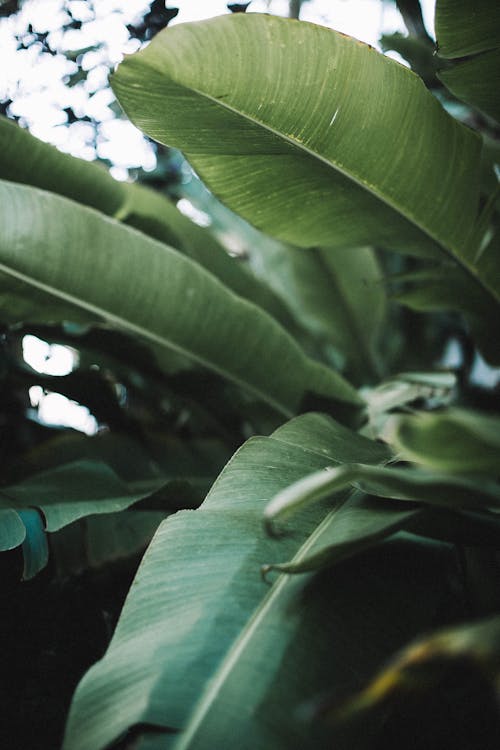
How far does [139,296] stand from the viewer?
748 mm

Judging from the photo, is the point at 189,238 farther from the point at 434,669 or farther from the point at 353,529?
the point at 434,669

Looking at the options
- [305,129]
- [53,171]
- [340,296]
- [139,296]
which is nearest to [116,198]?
[53,171]

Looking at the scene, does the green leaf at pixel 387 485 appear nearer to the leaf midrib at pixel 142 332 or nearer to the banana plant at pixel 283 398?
the banana plant at pixel 283 398

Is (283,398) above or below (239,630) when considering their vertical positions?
below

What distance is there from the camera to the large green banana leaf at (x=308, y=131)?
0.52m

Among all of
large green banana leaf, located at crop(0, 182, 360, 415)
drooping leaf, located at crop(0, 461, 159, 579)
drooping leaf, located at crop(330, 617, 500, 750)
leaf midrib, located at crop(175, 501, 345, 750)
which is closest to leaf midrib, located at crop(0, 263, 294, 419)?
large green banana leaf, located at crop(0, 182, 360, 415)

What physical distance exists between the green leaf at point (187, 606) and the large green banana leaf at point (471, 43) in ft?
1.43

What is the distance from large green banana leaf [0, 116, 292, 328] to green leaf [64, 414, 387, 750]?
1.79 ft

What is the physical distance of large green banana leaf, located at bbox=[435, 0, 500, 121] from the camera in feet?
1.79

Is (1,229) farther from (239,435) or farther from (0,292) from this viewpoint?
(239,435)

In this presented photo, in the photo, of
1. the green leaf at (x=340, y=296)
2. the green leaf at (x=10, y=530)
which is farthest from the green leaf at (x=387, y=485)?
the green leaf at (x=340, y=296)

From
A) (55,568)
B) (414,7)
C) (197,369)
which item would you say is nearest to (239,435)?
(197,369)

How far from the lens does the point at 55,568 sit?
0.71 m

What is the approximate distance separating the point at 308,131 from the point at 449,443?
44 centimetres
